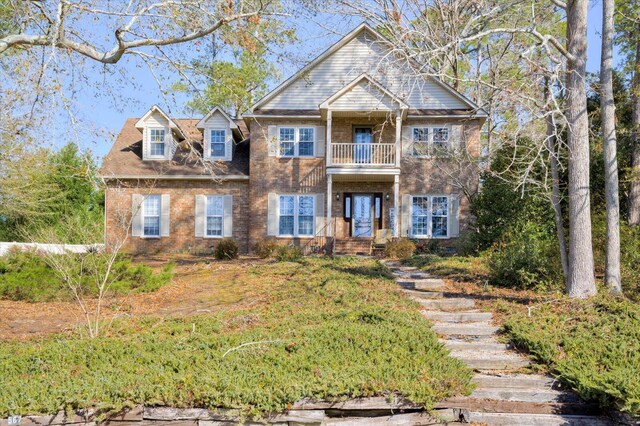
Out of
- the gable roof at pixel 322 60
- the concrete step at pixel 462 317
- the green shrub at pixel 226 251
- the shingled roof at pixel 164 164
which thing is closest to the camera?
the concrete step at pixel 462 317

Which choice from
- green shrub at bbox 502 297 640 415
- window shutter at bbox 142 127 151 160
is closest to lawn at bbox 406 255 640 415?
green shrub at bbox 502 297 640 415

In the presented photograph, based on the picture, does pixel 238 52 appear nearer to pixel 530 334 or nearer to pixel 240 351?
pixel 240 351

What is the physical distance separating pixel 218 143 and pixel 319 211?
5.27 metres

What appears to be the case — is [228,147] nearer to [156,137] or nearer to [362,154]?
[156,137]

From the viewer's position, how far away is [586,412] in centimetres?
560

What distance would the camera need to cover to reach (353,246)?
18359mm

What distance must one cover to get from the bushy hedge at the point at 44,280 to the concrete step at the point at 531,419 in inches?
310

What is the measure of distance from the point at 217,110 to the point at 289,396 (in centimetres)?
1600

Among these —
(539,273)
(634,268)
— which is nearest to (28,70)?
(539,273)

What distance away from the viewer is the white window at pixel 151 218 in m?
19.5

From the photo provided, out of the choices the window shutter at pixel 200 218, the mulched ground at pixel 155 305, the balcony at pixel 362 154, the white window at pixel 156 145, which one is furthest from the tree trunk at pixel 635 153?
the white window at pixel 156 145

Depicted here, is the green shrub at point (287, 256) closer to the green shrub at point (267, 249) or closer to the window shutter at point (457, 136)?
the green shrub at point (267, 249)

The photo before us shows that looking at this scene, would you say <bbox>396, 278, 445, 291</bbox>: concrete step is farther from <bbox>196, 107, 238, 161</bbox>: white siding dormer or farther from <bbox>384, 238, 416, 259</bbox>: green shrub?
<bbox>196, 107, 238, 161</bbox>: white siding dormer

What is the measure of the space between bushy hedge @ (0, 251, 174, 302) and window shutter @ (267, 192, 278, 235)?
7312 millimetres
